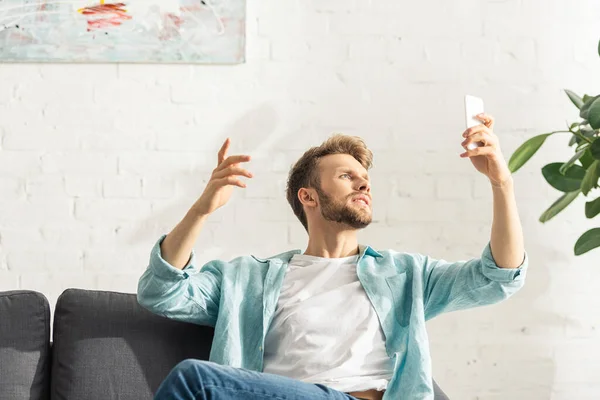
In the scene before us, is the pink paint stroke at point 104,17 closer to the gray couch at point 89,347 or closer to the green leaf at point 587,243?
the gray couch at point 89,347

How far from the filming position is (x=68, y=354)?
2.10m

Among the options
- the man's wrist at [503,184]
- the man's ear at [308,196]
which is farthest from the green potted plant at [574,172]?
the man's ear at [308,196]

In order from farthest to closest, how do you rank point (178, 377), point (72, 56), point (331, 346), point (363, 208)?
point (72, 56) < point (363, 208) < point (331, 346) < point (178, 377)

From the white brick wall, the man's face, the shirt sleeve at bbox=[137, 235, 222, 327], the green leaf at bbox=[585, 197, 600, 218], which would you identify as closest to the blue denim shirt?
the shirt sleeve at bbox=[137, 235, 222, 327]

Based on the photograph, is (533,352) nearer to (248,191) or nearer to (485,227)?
(485,227)

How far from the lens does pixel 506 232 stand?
6.48ft

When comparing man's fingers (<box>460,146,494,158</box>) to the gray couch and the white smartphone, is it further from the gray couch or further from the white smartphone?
the gray couch

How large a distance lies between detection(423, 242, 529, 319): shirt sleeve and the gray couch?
0.81ft

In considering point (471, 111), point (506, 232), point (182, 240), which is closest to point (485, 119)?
point (471, 111)

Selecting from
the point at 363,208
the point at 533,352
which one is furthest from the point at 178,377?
the point at 533,352

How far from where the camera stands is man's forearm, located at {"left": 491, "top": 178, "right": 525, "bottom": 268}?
1.98m

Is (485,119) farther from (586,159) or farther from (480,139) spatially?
(586,159)

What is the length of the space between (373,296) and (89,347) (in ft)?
2.49

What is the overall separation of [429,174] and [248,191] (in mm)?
629
